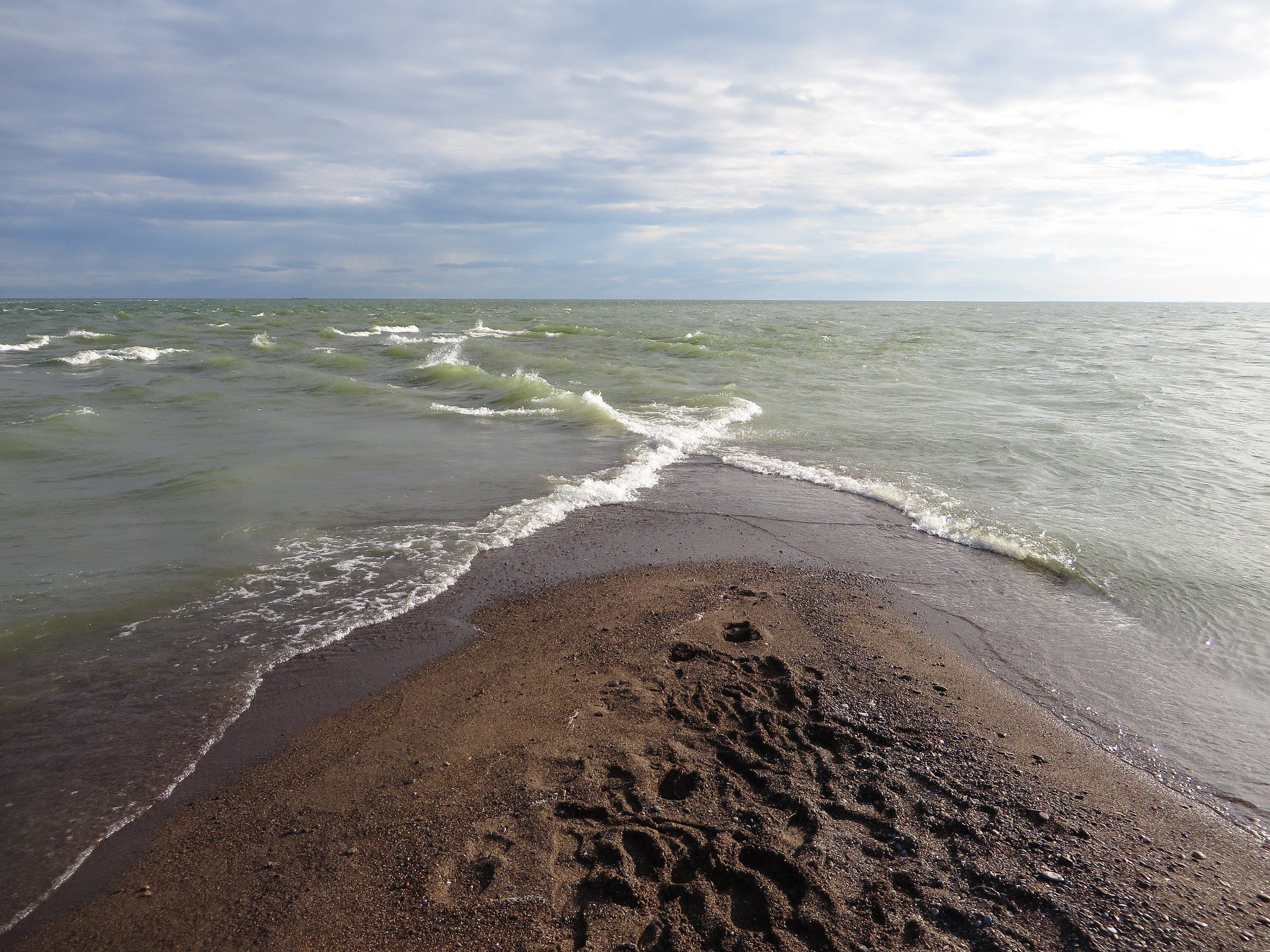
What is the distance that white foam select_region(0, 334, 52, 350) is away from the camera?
29.6 meters

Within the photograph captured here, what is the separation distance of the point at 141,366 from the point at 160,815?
82.0 ft

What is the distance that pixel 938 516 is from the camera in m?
8.07

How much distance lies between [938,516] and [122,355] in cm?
3069

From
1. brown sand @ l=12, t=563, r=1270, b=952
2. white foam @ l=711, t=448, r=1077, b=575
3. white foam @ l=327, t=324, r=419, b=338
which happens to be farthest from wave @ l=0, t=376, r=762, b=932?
white foam @ l=327, t=324, r=419, b=338

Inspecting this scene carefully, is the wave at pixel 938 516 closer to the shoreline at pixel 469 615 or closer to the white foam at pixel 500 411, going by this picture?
the shoreline at pixel 469 615

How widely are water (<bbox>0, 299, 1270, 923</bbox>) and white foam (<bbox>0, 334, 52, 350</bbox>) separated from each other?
9572 millimetres

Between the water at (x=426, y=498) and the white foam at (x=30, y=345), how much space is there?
9.57 meters

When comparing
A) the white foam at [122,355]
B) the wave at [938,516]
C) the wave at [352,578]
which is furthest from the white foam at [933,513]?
the white foam at [122,355]

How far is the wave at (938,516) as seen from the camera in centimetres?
695

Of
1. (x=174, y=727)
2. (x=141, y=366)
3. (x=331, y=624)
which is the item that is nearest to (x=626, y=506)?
(x=331, y=624)

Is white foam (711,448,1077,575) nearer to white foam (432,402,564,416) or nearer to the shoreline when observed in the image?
the shoreline

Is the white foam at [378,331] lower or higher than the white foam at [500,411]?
higher

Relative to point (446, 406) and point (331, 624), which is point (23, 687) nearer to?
point (331, 624)

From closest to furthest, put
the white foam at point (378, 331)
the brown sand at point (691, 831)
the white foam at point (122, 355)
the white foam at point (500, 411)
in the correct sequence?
the brown sand at point (691, 831) < the white foam at point (500, 411) < the white foam at point (122, 355) < the white foam at point (378, 331)
